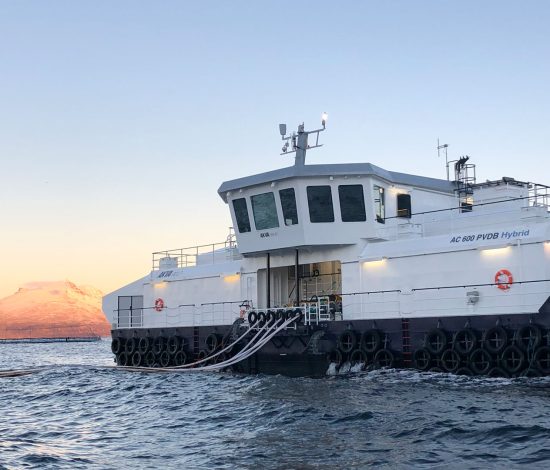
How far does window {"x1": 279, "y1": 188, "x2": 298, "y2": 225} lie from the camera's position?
25828mm

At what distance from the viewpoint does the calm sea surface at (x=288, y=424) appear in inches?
493

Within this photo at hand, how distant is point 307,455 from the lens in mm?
12609

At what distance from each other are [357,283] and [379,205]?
2868mm

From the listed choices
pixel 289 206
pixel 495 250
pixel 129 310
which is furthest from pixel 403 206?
pixel 129 310

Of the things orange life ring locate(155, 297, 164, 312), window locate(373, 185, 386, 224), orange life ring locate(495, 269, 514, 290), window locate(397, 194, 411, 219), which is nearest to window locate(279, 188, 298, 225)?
window locate(373, 185, 386, 224)

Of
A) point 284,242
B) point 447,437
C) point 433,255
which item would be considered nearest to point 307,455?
point 447,437

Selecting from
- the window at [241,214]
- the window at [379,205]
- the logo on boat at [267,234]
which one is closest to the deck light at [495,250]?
the window at [379,205]

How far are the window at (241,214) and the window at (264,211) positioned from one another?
0.52 meters

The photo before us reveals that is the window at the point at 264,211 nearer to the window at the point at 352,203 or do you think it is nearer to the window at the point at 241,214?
the window at the point at 241,214

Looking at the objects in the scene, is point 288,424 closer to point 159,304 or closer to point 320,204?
point 320,204

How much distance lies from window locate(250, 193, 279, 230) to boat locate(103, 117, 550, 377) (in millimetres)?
59

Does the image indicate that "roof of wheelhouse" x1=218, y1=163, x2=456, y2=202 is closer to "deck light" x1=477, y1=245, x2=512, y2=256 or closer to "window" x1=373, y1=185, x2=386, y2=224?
"window" x1=373, y1=185, x2=386, y2=224

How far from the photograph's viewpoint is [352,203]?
83.7 feet

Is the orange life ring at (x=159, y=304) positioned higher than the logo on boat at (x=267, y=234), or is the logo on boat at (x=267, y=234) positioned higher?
the logo on boat at (x=267, y=234)
